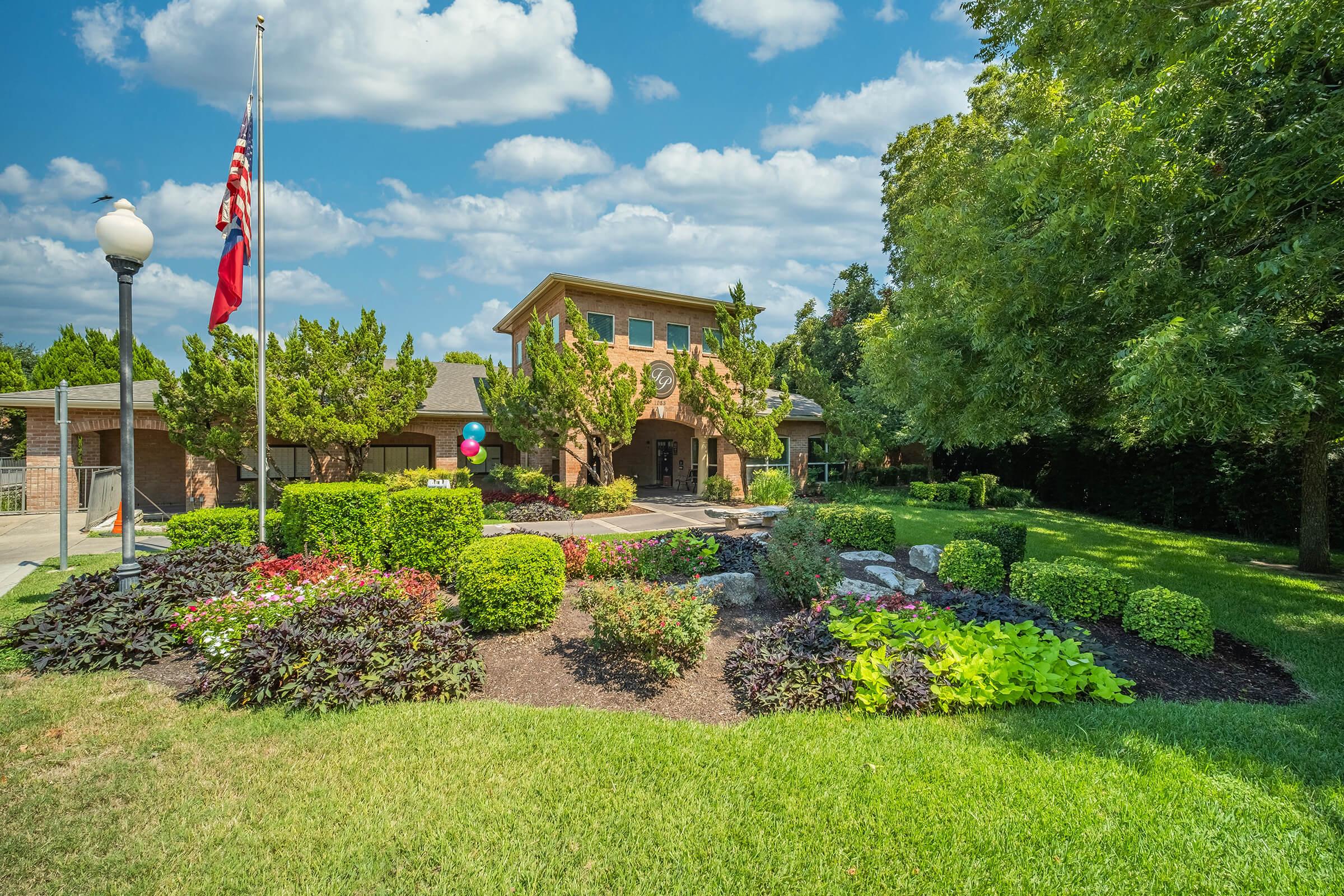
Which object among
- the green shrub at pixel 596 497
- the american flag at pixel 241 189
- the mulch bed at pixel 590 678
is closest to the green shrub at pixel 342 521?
the mulch bed at pixel 590 678

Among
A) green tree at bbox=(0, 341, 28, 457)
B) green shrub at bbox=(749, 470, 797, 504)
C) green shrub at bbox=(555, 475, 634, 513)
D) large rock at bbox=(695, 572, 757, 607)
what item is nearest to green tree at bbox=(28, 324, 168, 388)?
green tree at bbox=(0, 341, 28, 457)

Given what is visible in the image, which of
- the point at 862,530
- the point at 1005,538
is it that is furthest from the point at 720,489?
the point at 1005,538

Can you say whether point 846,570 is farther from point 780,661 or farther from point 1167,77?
point 1167,77

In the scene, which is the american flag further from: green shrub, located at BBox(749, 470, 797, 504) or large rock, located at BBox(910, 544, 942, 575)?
green shrub, located at BBox(749, 470, 797, 504)

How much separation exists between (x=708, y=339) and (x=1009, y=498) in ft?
36.9

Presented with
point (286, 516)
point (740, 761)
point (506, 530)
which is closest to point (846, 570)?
point (740, 761)

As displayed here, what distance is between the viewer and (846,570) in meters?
8.38

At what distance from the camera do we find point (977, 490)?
719 inches

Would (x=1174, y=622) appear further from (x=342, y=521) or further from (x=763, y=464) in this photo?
(x=763, y=464)

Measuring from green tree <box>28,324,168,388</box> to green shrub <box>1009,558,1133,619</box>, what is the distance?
31528mm

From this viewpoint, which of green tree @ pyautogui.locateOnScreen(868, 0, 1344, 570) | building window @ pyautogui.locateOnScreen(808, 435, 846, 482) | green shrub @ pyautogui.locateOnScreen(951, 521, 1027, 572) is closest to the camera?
green tree @ pyautogui.locateOnScreen(868, 0, 1344, 570)

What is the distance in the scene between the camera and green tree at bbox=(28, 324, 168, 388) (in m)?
24.2

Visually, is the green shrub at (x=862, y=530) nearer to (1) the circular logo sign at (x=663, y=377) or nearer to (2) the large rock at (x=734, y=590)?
(2) the large rock at (x=734, y=590)

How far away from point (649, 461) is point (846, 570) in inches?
680
